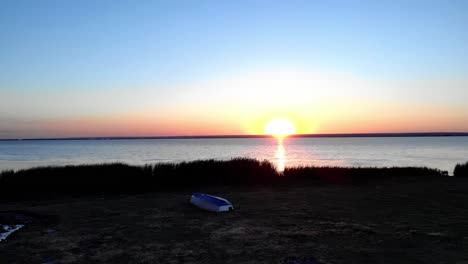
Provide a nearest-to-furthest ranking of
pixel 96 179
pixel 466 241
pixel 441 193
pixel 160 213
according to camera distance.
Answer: pixel 466 241 < pixel 160 213 < pixel 441 193 < pixel 96 179

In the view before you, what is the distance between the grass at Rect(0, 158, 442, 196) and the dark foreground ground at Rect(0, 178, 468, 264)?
5.53 m

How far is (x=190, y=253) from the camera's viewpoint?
7016mm

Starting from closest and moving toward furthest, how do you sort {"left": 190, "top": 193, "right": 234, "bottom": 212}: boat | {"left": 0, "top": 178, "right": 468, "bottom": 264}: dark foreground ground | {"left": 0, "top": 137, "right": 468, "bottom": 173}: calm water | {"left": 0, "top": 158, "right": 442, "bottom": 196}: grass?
{"left": 0, "top": 178, "right": 468, "bottom": 264}: dark foreground ground
{"left": 190, "top": 193, "right": 234, "bottom": 212}: boat
{"left": 0, "top": 158, "right": 442, "bottom": 196}: grass
{"left": 0, "top": 137, "right": 468, "bottom": 173}: calm water

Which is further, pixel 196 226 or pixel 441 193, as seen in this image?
pixel 441 193

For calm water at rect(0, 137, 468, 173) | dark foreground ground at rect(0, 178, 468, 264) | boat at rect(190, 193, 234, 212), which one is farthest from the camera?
calm water at rect(0, 137, 468, 173)

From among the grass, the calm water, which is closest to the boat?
the grass

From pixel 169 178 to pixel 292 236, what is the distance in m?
13.2

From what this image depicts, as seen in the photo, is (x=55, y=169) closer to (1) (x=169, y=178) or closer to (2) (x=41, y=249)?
(1) (x=169, y=178)

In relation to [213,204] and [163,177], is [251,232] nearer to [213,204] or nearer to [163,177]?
[213,204]

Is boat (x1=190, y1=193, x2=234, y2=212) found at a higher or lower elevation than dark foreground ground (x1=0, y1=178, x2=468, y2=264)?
higher

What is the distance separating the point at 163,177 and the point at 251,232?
12.8 meters

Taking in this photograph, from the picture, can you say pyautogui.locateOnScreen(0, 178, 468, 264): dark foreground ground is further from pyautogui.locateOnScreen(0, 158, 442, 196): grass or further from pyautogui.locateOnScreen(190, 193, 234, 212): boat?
pyautogui.locateOnScreen(0, 158, 442, 196): grass

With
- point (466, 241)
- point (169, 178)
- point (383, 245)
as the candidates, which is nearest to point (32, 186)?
point (169, 178)

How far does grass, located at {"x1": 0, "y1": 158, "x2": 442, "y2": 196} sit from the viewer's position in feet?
59.9
